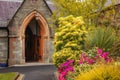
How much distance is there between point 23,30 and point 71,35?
11.7 metres

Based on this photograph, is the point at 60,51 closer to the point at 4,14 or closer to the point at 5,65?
the point at 5,65

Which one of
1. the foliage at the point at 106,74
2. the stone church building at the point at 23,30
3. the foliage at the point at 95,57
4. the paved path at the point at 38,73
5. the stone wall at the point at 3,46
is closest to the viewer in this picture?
the foliage at the point at 106,74

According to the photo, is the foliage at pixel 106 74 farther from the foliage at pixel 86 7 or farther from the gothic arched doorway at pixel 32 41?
the gothic arched doorway at pixel 32 41

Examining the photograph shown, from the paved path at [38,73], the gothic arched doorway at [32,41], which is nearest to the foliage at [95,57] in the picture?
the paved path at [38,73]

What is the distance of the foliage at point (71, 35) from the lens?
18.1m

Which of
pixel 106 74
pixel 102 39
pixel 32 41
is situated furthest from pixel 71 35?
pixel 32 41

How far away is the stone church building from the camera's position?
94.7 ft

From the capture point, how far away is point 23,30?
96.4ft

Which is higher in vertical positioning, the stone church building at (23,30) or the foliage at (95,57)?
the stone church building at (23,30)

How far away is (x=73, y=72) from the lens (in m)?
12.6

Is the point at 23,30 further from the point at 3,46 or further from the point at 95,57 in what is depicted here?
the point at 95,57

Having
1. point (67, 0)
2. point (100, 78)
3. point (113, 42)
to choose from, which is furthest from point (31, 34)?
point (100, 78)

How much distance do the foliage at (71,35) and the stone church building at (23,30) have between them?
34.4 feet

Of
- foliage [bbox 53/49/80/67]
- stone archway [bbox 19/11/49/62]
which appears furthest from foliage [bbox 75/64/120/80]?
stone archway [bbox 19/11/49/62]
